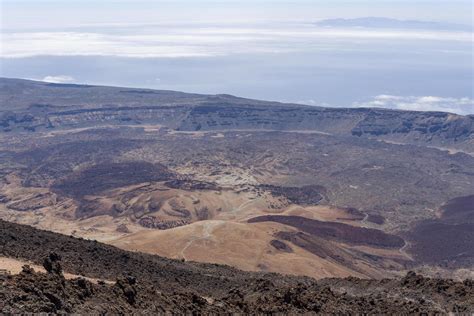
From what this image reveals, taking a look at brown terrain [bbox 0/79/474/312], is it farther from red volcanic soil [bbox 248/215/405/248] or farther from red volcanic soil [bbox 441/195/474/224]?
red volcanic soil [bbox 441/195/474/224]

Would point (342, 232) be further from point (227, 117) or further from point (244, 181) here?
point (227, 117)

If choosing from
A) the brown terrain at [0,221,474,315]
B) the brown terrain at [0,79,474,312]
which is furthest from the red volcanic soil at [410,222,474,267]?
the brown terrain at [0,221,474,315]

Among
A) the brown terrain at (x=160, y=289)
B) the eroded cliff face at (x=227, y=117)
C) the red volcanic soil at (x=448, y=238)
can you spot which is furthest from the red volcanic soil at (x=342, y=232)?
the eroded cliff face at (x=227, y=117)

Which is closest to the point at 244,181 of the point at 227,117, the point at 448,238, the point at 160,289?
the point at 448,238

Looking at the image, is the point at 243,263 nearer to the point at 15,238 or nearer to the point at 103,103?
the point at 15,238

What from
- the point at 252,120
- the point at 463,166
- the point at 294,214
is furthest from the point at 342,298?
the point at 252,120

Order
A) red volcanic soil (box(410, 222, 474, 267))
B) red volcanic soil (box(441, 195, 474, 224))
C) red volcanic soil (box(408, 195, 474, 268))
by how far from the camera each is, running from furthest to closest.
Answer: red volcanic soil (box(441, 195, 474, 224)), red volcanic soil (box(408, 195, 474, 268)), red volcanic soil (box(410, 222, 474, 267))

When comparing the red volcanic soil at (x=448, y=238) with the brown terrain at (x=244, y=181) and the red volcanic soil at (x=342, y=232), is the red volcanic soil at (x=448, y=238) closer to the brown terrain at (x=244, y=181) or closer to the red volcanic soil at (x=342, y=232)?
the brown terrain at (x=244, y=181)
